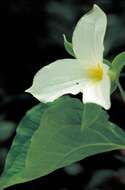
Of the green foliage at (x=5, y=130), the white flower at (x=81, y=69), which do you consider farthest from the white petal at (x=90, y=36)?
the green foliage at (x=5, y=130)

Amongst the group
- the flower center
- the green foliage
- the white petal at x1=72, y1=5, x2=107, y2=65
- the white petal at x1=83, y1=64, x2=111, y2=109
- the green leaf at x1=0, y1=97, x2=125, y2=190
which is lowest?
the green foliage

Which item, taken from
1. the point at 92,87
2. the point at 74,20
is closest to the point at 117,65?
the point at 92,87

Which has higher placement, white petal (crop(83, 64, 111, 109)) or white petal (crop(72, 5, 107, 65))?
white petal (crop(72, 5, 107, 65))

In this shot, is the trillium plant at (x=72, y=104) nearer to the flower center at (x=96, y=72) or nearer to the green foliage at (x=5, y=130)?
the flower center at (x=96, y=72)

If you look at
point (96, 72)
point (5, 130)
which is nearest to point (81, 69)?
point (96, 72)

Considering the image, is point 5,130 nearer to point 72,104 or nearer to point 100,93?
point 72,104

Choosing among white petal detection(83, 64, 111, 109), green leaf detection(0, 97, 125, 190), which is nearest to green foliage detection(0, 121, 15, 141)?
green leaf detection(0, 97, 125, 190)

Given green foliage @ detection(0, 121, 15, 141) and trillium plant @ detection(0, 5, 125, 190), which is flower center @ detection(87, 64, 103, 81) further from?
green foliage @ detection(0, 121, 15, 141)

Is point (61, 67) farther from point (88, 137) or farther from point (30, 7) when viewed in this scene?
point (30, 7)
